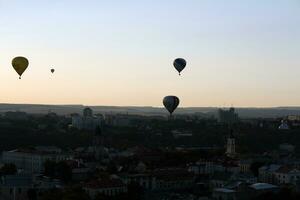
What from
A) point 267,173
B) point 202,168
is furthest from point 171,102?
point 267,173

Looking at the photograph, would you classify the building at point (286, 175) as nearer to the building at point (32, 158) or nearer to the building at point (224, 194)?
the building at point (224, 194)

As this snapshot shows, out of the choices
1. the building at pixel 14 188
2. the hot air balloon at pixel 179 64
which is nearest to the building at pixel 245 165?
the hot air balloon at pixel 179 64

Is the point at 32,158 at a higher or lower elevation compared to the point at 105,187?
higher

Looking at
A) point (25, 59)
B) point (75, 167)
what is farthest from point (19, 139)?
point (25, 59)

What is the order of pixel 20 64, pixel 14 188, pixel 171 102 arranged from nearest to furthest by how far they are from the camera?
pixel 14 188 < pixel 20 64 < pixel 171 102

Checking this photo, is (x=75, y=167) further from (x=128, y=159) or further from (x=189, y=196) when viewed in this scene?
(x=189, y=196)

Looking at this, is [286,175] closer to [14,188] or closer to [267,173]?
[267,173]

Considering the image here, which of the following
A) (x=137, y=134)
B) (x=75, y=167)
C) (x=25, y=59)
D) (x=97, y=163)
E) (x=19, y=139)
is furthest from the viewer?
(x=137, y=134)
